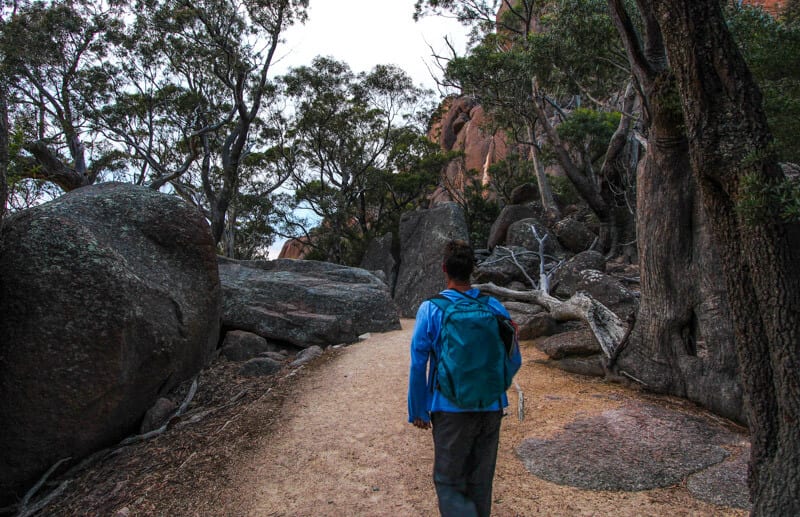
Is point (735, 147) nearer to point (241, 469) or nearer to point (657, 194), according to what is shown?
point (657, 194)

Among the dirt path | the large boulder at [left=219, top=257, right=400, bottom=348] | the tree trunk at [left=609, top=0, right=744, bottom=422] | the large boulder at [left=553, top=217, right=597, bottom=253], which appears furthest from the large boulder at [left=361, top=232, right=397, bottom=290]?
the tree trunk at [left=609, top=0, right=744, bottom=422]

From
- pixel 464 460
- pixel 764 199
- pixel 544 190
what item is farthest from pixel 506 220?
pixel 464 460

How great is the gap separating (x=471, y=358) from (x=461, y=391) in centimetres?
18

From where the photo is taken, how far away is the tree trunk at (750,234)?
2.44 m

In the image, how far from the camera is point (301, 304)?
9.32m

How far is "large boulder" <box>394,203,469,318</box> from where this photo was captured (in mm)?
14688

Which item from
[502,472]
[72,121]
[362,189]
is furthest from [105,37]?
[502,472]

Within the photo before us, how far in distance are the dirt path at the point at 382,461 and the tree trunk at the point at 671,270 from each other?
56cm

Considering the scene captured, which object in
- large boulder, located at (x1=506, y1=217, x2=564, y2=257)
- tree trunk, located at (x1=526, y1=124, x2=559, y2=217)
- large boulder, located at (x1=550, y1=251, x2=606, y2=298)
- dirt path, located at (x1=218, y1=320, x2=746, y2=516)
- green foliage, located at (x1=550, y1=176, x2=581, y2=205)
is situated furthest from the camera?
green foliage, located at (x1=550, y1=176, x2=581, y2=205)

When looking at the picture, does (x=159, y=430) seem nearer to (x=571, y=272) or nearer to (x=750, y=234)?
(x=750, y=234)

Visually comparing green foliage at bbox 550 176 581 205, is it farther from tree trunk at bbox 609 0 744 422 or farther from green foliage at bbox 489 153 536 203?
tree trunk at bbox 609 0 744 422

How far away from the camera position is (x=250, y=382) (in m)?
6.68

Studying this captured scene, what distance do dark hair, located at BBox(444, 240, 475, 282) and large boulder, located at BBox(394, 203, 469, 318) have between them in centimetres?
1139

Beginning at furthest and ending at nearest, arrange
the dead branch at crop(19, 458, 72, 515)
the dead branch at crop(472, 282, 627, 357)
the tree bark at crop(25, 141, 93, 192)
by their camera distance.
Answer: the tree bark at crop(25, 141, 93, 192)
the dead branch at crop(472, 282, 627, 357)
the dead branch at crop(19, 458, 72, 515)
